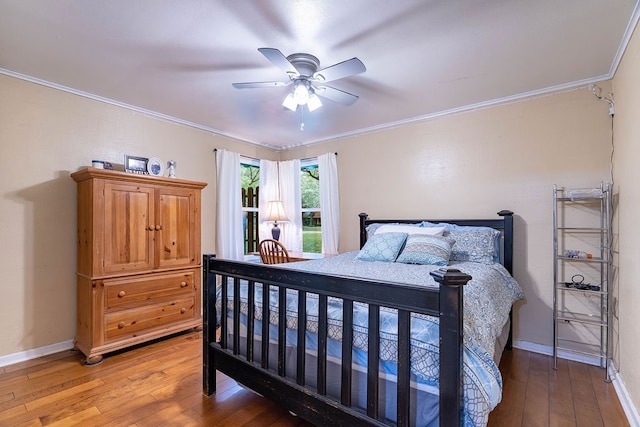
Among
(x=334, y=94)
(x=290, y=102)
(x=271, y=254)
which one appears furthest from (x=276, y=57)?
(x=271, y=254)

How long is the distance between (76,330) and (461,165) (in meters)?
3.98

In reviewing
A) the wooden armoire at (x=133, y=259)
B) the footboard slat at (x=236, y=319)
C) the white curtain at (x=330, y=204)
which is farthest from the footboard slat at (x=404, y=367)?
the white curtain at (x=330, y=204)

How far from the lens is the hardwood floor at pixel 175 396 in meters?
1.76

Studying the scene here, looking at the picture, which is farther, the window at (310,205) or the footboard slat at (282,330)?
the window at (310,205)

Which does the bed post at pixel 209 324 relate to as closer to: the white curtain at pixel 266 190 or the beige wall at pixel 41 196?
the beige wall at pixel 41 196

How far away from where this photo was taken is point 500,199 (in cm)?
292

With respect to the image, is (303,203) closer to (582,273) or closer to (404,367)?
(582,273)

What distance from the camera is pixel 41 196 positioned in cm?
259

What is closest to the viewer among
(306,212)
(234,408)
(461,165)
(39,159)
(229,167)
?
(234,408)

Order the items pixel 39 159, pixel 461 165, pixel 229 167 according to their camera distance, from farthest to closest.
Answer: pixel 229 167, pixel 461 165, pixel 39 159

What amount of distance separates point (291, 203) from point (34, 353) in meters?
3.08

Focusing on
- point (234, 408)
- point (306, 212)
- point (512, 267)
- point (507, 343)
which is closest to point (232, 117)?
point (306, 212)

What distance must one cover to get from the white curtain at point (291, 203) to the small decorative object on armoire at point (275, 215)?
15 centimetres

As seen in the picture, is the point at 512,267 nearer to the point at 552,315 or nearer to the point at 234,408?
the point at 552,315
